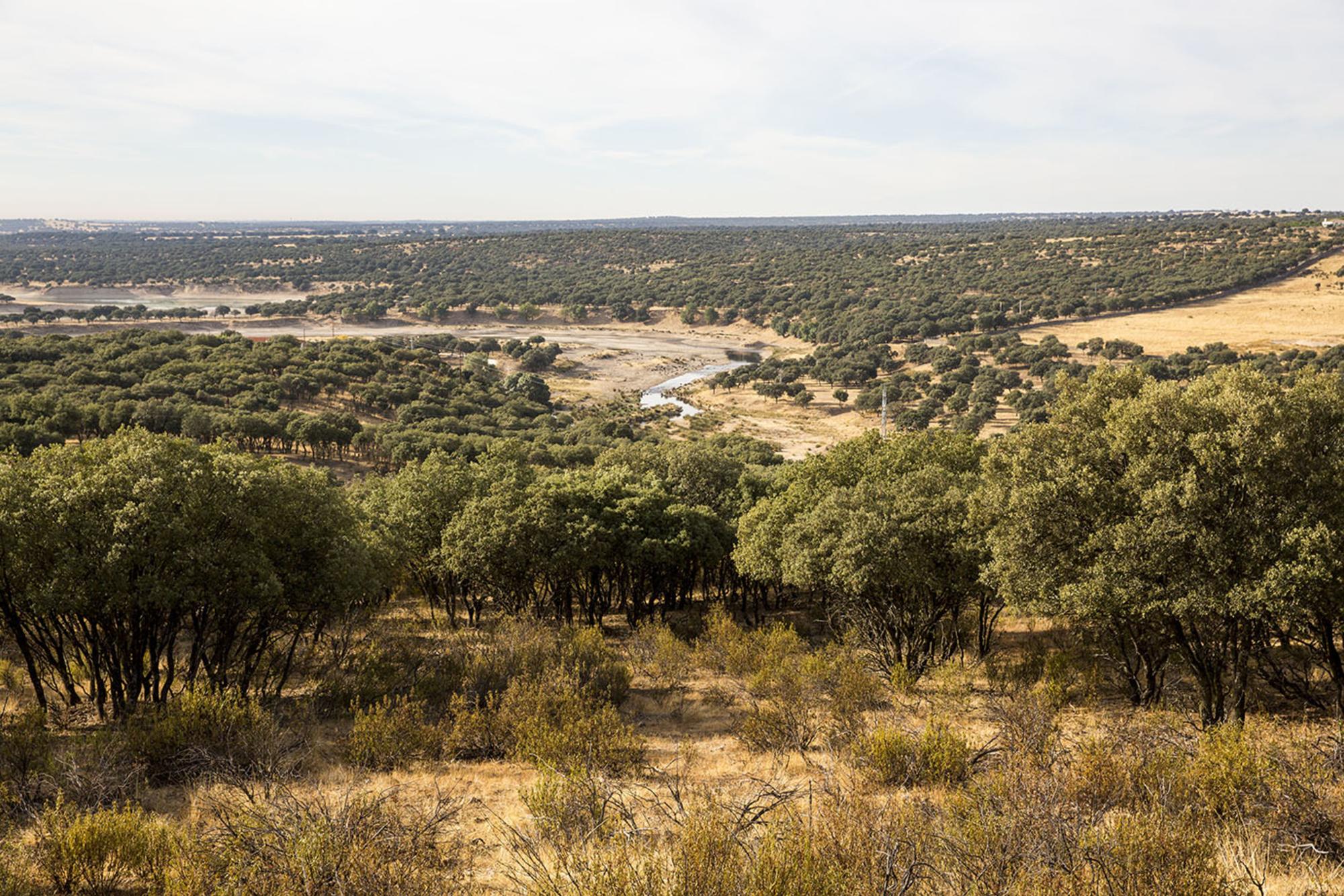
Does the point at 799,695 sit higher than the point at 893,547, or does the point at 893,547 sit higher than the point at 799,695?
the point at 893,547

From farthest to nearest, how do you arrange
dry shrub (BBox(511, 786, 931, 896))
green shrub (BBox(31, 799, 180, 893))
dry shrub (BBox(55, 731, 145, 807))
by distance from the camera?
1. dry shrub (BBox(55, 731, 145, 807))
2. green shrub (BBox(31, 799, 180, 893))
3. dry shrub (BBox(511, 786, 931, 896))

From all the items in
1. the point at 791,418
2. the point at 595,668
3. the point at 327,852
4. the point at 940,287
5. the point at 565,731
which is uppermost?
the point at 940,287

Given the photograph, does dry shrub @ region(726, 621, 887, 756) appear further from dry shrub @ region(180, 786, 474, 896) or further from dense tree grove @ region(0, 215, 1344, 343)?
dense tree grove @ region(0, 215, 1344, 343)

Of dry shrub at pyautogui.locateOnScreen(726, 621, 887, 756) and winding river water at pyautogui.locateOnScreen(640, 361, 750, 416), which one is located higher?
dry shrub at pyautogui.locateOnScreen(726, 621, 887, 756)

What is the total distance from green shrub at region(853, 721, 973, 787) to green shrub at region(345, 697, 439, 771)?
7825 millimetres

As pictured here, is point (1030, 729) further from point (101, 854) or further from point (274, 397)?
point (274, 397)

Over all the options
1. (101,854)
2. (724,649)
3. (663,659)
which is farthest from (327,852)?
(724,649)

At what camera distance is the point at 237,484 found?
1599 centimetres

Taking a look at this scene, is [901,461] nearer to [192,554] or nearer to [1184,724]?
[1184,724]

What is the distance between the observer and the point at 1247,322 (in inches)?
4158

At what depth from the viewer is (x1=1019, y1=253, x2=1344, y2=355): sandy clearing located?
95750mm

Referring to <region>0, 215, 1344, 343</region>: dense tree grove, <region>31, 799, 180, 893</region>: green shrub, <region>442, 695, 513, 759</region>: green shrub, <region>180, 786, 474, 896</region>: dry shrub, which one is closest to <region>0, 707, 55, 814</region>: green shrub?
<region>31, 799, 180, 893</region>: green shrub

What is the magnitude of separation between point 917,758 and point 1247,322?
122919mm

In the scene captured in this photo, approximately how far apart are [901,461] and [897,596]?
542 cm
